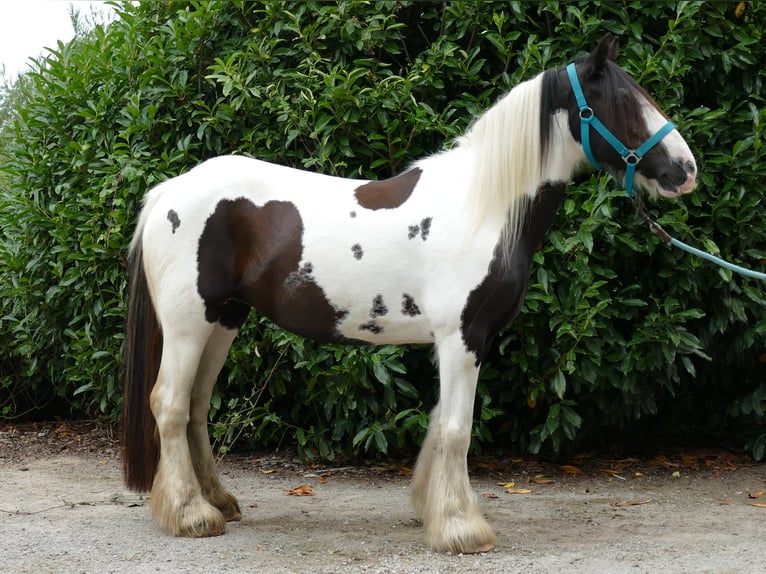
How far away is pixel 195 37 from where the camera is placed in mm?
5402

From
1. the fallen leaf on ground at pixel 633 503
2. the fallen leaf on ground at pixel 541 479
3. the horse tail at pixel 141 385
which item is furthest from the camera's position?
the fallen leaf on ground at pixel 541 479

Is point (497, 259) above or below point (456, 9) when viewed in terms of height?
below

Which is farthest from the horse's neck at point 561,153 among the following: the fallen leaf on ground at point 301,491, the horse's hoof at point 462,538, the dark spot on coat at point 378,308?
the fallen leaf on ground at point 301,491

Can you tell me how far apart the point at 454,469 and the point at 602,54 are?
1.92 meters

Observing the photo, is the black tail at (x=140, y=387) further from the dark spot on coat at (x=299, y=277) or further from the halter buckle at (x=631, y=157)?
the halter buckle at (x=631, y=157)

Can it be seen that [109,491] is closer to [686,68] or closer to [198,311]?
[198,311]

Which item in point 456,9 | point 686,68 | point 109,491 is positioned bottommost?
point 109,491

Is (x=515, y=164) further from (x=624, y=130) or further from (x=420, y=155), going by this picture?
(x=420, y=155)

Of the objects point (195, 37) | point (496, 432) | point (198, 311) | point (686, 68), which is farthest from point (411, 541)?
point (195, 37)

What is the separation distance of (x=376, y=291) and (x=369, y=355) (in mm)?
1287

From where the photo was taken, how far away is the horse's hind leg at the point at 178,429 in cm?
389

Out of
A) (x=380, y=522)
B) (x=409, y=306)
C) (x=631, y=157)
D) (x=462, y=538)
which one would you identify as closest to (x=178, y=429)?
(x=380, y=522)

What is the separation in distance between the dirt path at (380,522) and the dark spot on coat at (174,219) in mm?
1469

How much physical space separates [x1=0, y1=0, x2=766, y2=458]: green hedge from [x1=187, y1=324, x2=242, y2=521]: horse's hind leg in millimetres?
853
